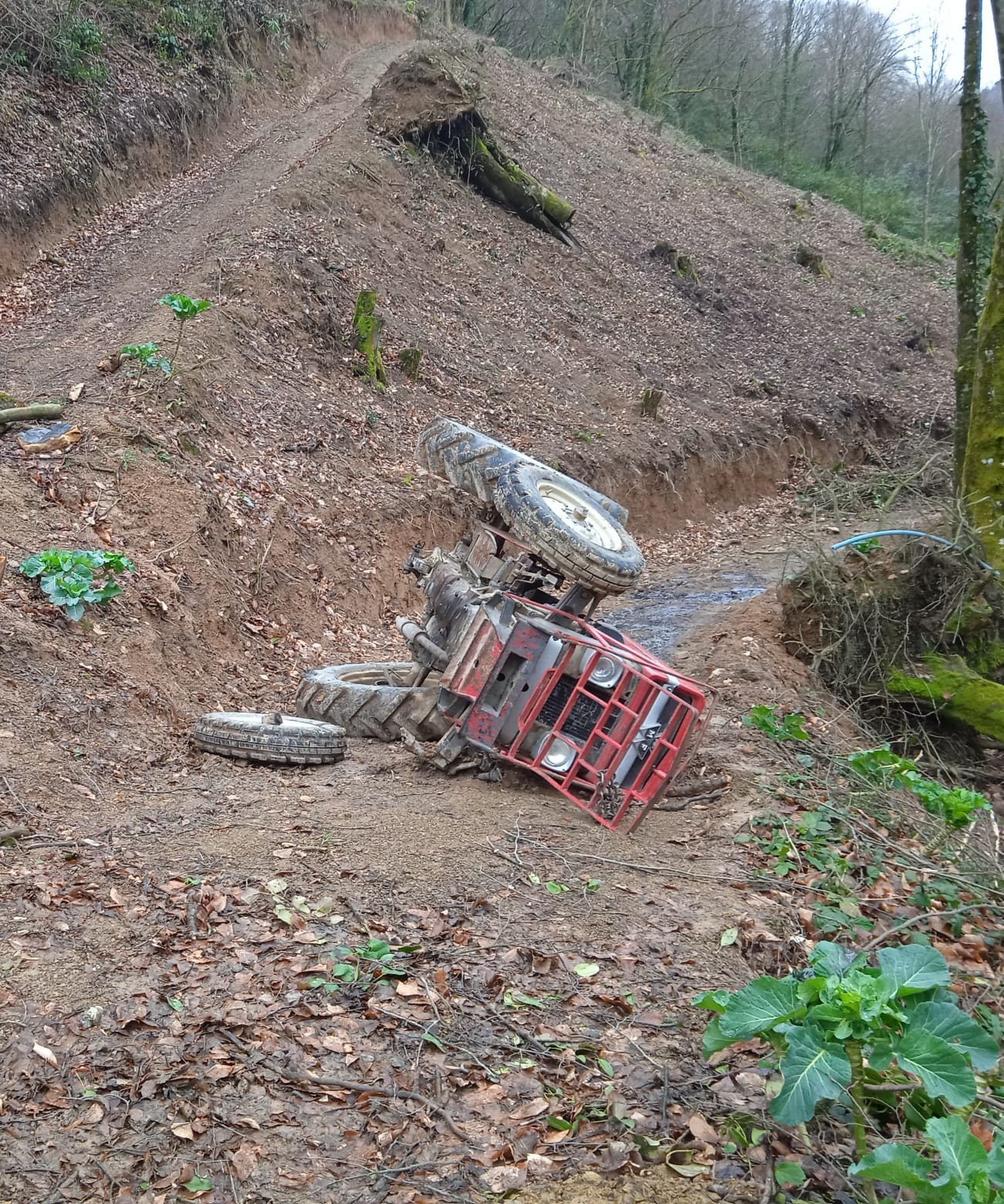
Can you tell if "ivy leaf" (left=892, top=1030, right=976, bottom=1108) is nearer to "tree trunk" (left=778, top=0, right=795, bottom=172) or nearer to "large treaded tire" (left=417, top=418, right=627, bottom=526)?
"large treaded tire" (left=417, top=418, right=627, bottom=526)

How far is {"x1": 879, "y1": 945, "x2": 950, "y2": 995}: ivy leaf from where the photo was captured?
2723 millimetres

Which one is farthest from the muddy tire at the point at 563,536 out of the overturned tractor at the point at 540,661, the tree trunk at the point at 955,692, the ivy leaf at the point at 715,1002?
the tree trunk at the point at 955,692

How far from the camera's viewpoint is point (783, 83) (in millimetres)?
39969

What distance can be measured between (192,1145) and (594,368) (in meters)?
14.7

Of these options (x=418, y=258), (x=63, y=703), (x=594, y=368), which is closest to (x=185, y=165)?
(x=418, y=258)

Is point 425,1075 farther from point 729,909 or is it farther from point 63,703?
point 63,703

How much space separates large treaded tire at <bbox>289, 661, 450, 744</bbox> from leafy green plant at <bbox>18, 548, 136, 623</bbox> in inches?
59.1

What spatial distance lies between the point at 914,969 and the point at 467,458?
3818 millimetres

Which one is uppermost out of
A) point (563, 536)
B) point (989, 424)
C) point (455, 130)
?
point (455, 130)

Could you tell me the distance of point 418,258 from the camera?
15.6 meters

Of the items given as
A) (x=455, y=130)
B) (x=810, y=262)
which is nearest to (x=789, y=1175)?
(x=455, y=130)

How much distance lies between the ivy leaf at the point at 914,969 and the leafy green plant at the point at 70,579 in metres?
5.30

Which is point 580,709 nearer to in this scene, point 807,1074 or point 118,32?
point 807,1074

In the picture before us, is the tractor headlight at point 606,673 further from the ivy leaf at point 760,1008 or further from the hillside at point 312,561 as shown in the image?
the ivy leaf at point 760,1008
